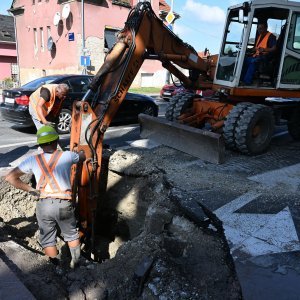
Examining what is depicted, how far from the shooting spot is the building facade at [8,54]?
31.7 metres

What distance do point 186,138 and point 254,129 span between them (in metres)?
1.49

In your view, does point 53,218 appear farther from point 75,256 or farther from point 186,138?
point 186,138

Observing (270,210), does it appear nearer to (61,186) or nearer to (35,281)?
(61,186)

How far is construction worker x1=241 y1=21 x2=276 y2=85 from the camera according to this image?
7340mm

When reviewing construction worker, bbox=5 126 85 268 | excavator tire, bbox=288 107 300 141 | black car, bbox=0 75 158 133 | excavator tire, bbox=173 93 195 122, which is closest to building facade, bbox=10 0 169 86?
black car, bbox=0 75 158 133

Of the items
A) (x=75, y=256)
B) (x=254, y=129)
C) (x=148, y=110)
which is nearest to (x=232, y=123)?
(x=254, y=129)

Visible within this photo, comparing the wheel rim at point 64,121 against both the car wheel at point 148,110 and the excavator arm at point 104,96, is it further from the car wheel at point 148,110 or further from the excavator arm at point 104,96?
the excavator arm at point 104,96

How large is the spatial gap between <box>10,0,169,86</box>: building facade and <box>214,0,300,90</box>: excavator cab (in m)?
14.8

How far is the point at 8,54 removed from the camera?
32.1 metres

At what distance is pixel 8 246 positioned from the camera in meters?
3.43

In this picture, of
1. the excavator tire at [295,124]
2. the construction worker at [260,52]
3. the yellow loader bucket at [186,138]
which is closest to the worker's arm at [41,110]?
the yellow loader bucket at [186,138]

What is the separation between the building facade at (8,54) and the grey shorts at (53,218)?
31.1 metres

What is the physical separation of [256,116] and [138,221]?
3.43m

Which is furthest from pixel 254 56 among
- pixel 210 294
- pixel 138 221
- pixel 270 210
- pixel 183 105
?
pixel 210 294
